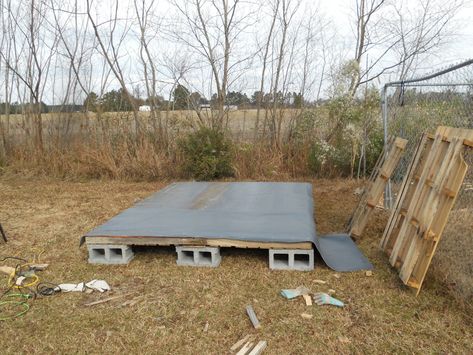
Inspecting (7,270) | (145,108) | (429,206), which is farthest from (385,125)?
(145,108)

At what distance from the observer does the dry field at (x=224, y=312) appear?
2471 millimetres

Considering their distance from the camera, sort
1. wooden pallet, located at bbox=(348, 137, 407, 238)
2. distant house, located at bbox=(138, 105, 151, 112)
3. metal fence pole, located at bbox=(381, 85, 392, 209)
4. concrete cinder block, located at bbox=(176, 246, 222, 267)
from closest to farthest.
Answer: concrete cinder block, located at bbox=(176, 246, 222, 267) → wooden pallet, located at bbox=(348, 137, 407, 238) → metal fence pole, located at bbox=(381, 85, 392, 209) → distant house, located at bbox=(138, 105, 151, 112)

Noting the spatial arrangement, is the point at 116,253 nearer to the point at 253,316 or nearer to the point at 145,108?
the point at 253,316

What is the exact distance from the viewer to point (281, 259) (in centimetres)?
371

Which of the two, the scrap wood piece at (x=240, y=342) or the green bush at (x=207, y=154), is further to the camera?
the green bush at (x=207, y=154)

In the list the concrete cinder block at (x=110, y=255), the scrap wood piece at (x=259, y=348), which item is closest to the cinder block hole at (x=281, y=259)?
the scrap wood piece at (x=259, y=348)

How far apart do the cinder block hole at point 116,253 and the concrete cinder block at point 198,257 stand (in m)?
0.62

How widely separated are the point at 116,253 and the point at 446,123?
4.35 meters

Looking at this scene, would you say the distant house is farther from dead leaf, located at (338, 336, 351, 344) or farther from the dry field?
dead leaf, located at (338, 336, 351, 344)

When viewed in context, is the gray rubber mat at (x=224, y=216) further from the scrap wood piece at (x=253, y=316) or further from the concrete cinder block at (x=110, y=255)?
the scrap wood piece at (x=253, y=316)

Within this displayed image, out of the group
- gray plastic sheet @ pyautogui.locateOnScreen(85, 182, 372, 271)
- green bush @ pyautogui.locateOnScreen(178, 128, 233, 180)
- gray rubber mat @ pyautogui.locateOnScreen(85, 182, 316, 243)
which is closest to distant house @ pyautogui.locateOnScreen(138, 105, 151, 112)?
green bush @ pyautogui.locateOnScreen(178, 128, 233, 180)

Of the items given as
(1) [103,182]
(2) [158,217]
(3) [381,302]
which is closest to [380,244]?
(3) [381,302]

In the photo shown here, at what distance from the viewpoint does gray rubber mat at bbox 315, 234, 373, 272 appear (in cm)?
354

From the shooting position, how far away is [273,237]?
356cm
